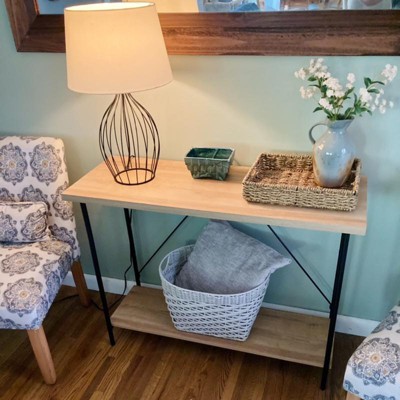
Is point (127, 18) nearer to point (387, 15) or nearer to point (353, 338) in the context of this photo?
point (387, 15)

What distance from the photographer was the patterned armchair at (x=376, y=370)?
1165 millimetres

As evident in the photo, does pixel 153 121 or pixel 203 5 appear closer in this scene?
pixel 203 5

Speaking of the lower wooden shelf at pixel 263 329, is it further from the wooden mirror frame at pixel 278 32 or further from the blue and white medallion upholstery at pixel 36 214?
the wooden mirror frame at pixel 278 32

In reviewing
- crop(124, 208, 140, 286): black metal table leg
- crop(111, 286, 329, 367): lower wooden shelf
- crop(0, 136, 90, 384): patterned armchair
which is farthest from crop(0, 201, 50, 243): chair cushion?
crop(111, 286, 329, 367): lower wooden shelf

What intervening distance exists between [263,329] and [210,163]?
756 mm

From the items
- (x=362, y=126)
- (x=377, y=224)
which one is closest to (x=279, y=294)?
(x=377, y=224)

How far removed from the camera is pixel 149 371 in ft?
5.75

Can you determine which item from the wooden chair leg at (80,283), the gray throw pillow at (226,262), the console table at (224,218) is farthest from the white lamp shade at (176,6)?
the wooden chair leg at (80,283)

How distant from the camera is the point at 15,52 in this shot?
1723 millimetres

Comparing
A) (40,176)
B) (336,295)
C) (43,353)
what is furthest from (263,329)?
(40,176)

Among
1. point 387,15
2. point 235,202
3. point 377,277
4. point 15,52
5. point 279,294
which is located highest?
point 387,15

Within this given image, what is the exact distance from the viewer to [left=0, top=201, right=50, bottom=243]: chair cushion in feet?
5.61

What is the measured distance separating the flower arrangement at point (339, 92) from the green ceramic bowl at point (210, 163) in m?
0.34

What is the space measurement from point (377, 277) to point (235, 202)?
771 millimetres
